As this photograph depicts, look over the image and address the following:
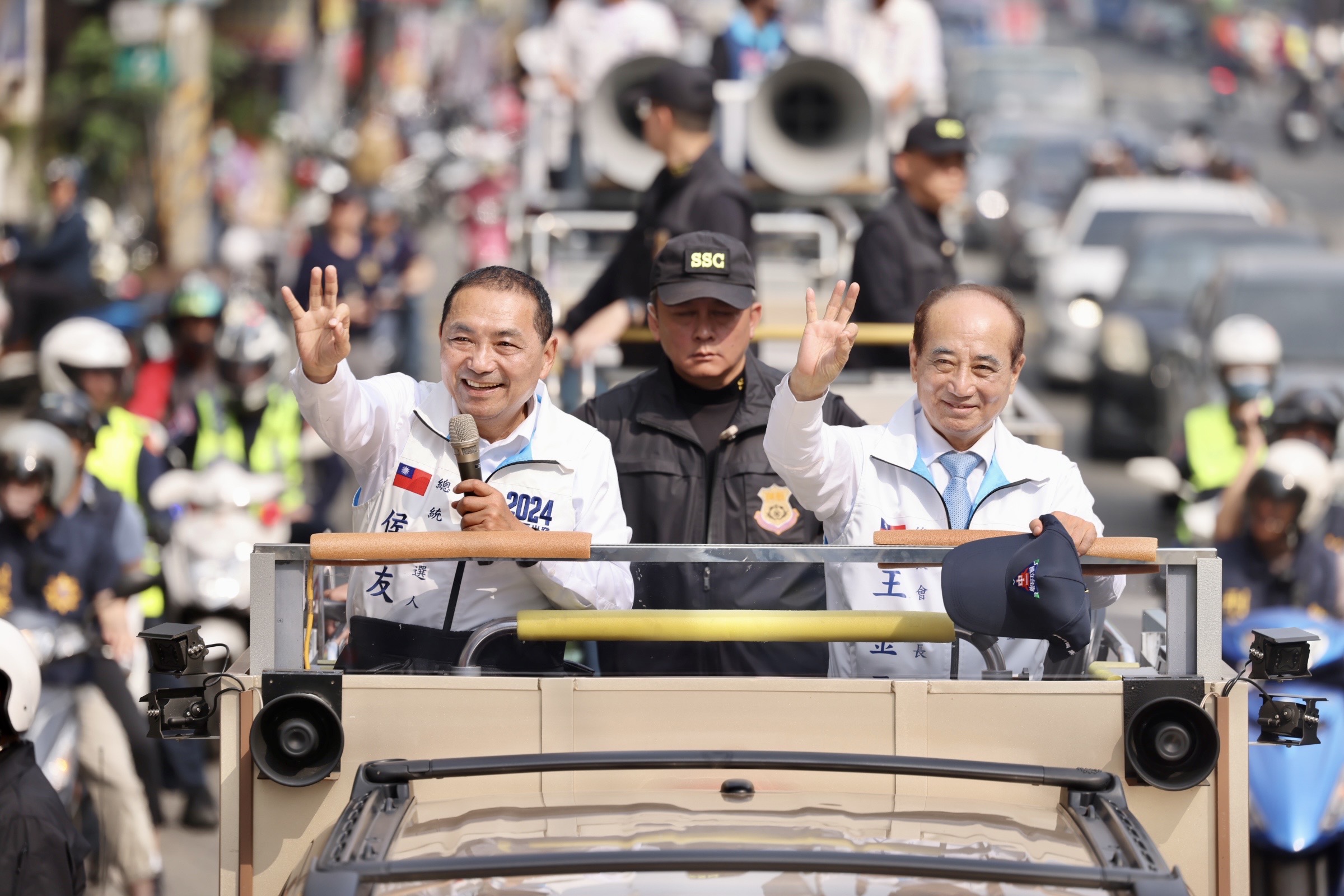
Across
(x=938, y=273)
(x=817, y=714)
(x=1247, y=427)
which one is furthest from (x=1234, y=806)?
(x=1247, y=427)

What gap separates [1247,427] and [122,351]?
5131 mm

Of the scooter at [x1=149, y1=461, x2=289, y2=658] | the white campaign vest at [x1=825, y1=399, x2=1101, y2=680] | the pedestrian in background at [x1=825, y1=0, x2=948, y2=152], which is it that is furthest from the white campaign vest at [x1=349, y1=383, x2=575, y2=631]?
the pedestrian in background at [x1=825, y1=0, x2=948, y2=152]

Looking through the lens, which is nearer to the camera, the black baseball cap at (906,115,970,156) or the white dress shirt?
the white dress shirt

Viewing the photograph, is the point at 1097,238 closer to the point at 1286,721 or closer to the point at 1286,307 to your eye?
the point at 1286,307

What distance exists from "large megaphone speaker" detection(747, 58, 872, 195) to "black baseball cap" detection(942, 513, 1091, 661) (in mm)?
7163

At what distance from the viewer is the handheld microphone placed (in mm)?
3729

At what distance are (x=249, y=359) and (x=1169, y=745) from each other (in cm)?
645

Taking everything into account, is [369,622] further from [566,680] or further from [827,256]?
[827,256]

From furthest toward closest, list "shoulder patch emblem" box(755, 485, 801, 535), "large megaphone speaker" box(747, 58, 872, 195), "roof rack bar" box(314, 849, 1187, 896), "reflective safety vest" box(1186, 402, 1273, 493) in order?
"large megaphone speaker" box(747, 58, 872, 195)
"reflective safety vest" box(1186, 402, 1273, 493)
"shoulder patch emblem" box(755, 485, 801, 535)
"roof rack bar" box(314, 849, 1187, 896)

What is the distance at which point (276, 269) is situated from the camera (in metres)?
21.8

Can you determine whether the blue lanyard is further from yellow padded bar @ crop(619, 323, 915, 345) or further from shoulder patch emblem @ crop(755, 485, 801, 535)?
yellow padded bar @ crop(619, 323, 915, 345)

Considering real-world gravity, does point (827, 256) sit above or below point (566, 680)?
above

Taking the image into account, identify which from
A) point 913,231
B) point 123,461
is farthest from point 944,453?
point 123,461

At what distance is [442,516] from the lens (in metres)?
A: 4.20
